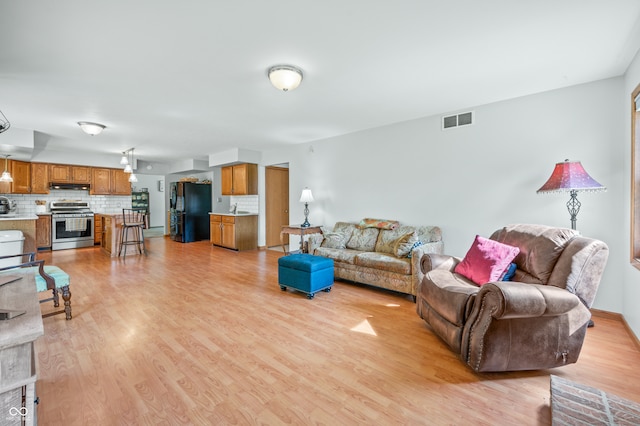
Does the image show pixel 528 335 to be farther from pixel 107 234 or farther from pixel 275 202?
pixel 107 234

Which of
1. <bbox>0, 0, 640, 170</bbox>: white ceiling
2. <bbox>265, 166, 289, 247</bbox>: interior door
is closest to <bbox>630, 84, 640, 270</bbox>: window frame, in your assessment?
<bbox>0, 0, 640, 170</bbox>: white ceiling

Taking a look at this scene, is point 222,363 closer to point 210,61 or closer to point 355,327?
point 355,327

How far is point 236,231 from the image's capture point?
6.67 meters

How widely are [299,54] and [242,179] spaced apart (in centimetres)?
480

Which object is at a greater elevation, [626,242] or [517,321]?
[626,242]

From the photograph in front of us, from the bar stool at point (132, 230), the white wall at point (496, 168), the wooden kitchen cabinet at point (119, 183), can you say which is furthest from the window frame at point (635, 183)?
the wooden kitchen cabinet at point (119, 183)

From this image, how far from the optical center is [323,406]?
5.49 feet

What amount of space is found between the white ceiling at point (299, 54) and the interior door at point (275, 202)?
9.75 feet

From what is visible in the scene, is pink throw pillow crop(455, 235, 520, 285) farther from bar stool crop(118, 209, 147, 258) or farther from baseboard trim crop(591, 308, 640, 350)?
bar stool crop(118, 209, 147, 258)

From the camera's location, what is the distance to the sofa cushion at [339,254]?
399cm

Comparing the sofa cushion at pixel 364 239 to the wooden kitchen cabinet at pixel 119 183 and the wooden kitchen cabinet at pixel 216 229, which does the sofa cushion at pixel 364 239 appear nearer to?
the wooden kitchen cabinet at pixel 216 229

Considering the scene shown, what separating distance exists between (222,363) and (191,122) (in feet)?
12.2

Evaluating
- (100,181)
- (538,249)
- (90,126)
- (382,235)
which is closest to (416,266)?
(382,235)

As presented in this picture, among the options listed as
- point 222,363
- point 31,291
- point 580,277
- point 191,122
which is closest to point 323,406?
point 222,363
